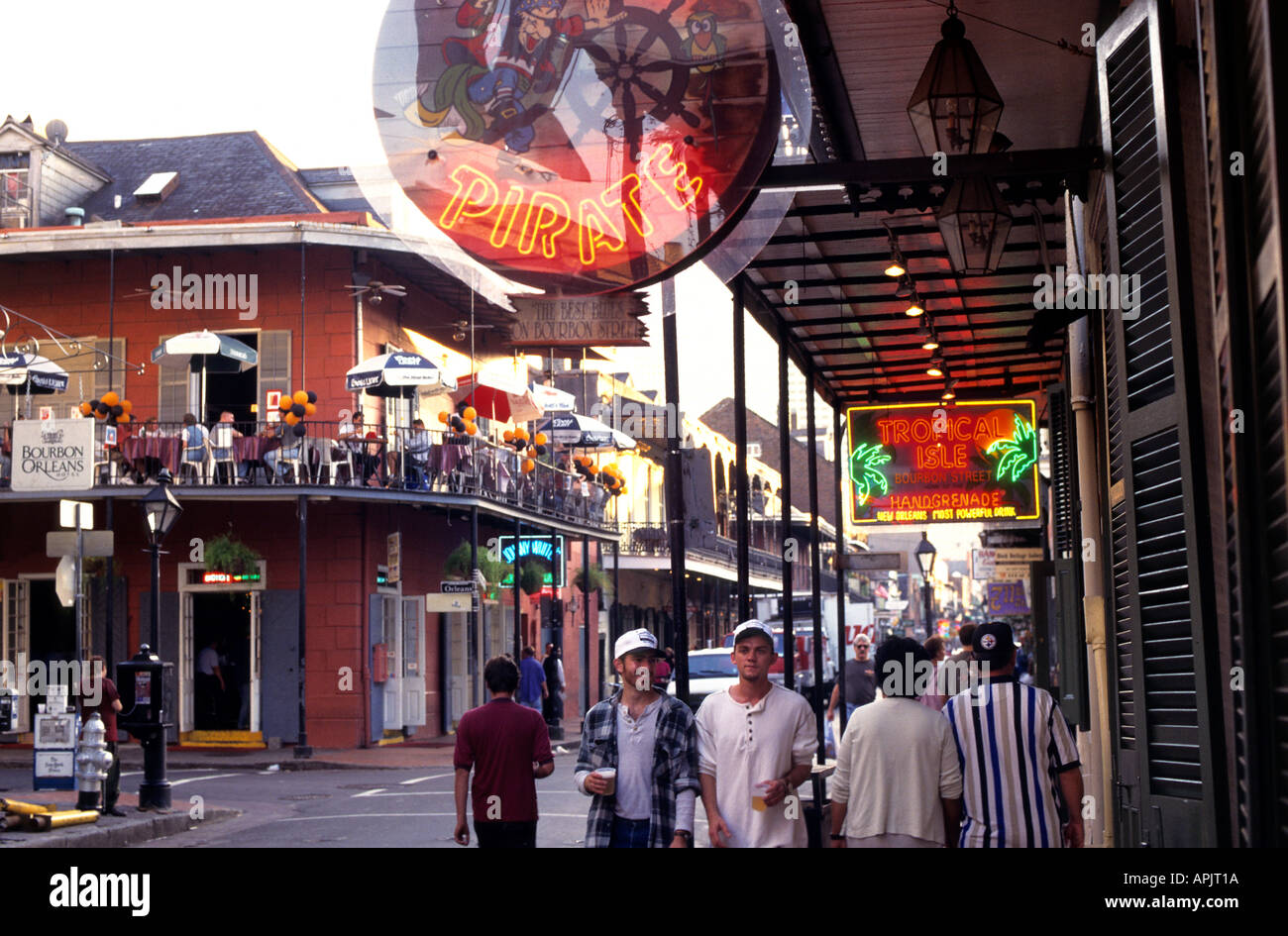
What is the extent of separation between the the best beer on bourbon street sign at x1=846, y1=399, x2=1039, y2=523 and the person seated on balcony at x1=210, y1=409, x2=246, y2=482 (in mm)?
13237

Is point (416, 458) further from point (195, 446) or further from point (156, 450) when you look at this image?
point (156, 450)

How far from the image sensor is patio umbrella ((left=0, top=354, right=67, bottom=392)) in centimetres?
2373

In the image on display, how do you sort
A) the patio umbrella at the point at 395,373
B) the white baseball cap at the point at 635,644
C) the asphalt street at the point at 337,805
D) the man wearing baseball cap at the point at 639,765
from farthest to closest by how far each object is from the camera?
the patio umbrella at the point at 395,373 < the asphalt street at the point at 337,805 < the white baseball cap at the point at 635,644 < the man wearing baseball cap at the point at 639,765

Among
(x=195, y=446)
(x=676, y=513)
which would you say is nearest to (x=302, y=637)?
(x=195, y=446)

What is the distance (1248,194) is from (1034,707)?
2611 millimetres

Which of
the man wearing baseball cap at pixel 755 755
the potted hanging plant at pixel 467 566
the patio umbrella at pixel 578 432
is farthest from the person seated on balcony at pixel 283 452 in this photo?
the man wearing baseball cap at pixel 755 755

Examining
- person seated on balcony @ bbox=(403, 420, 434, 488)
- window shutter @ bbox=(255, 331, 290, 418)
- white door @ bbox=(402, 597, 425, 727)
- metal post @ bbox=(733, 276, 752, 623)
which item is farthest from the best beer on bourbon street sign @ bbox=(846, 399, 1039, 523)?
white door @ bbox=(402, 597, 425, 727)

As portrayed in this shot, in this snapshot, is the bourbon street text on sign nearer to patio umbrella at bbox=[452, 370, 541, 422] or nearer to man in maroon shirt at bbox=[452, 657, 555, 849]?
man in maroon shirt at bbox=[452, 657, 555, 849]

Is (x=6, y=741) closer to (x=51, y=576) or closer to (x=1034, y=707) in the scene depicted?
(x=51, y=576)

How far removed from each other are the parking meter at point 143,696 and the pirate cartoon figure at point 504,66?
39.8 ft

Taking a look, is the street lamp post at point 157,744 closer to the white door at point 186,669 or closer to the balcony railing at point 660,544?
the white door at point 186,669

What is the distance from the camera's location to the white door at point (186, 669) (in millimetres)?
26109
